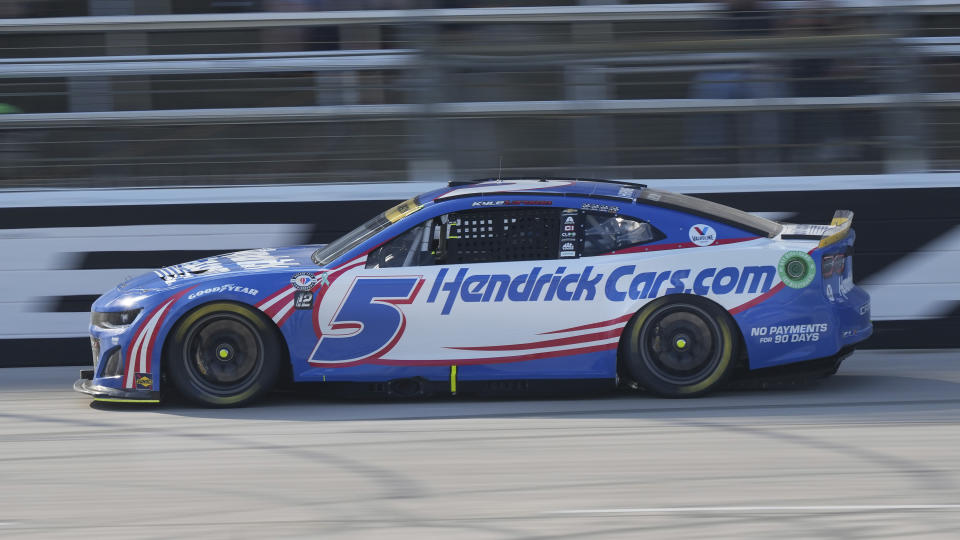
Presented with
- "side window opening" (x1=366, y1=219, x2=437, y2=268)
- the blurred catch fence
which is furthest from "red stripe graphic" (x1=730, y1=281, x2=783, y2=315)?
the blurred catch fence

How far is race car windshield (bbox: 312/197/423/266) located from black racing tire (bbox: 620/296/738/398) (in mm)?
1455

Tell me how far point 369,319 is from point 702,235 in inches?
75.9

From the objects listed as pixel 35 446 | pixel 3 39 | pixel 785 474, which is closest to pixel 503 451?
pixel 785 474

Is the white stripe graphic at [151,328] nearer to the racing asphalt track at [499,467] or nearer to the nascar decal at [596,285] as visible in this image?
the racing asphalt track at [499,467]

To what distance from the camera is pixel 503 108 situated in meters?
8.80

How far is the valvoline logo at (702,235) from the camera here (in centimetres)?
655

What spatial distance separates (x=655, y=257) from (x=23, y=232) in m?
4.58

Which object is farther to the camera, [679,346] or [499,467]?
[679,346]

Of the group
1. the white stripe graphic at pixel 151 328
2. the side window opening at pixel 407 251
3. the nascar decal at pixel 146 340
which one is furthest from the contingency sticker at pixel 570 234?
the white stripe graphic at pixel 151 328

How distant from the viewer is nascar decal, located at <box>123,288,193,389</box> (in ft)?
21.3

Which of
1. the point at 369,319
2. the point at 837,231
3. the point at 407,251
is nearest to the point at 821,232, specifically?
the point at 837,231

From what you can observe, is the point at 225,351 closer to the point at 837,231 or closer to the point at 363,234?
the point at 363,234

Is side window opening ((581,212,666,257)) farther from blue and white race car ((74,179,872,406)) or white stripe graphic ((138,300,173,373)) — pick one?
white stripe graphic ((138,300,173,373))

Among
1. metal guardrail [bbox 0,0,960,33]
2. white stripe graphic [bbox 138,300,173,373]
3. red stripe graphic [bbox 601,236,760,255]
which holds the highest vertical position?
metal guardrail [bbox 0,0,960,33]
